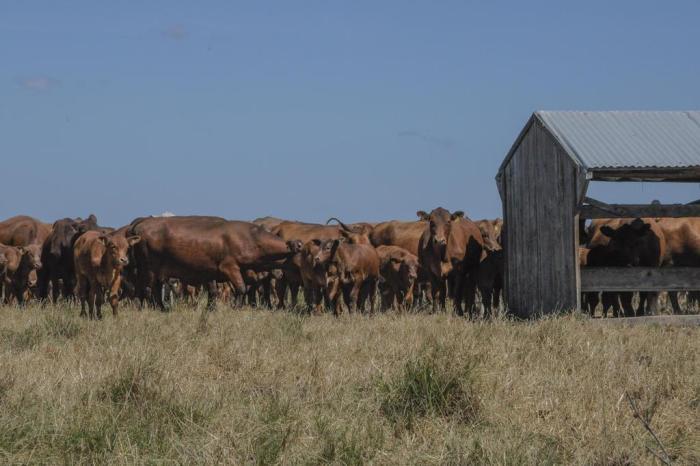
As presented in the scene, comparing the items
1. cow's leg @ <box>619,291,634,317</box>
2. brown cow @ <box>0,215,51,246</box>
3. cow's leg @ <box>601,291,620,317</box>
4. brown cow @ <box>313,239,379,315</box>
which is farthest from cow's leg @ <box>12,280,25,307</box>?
cow's leg @ <box>619,291,634,317</box>

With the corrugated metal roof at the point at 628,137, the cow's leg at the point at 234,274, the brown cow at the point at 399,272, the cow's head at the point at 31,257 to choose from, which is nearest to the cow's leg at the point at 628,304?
the corrugated metal roof at the point at 628,137

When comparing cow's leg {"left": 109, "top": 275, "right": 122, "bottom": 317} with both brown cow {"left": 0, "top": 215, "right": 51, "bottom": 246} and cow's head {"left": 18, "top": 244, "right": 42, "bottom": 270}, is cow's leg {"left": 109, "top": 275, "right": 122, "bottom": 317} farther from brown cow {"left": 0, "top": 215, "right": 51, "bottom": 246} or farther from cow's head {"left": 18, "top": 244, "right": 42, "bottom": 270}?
brown cow {"left": 0, "top": 215, "right": 51, "bottom": 246}

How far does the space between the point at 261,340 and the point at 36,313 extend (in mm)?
6603

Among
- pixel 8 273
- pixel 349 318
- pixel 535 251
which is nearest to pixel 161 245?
pixel 8 273

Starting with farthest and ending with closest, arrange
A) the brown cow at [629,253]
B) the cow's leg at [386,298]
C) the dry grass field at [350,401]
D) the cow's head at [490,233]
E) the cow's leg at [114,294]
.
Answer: the cow's leg at [386,298], the cow's head at [490,233], the brown cow at [629,253], the cow's leg at [114,294], the dry grass field at [350,401]

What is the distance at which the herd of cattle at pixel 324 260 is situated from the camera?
70.2ft

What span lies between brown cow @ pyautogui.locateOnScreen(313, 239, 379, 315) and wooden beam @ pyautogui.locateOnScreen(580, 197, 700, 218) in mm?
4683

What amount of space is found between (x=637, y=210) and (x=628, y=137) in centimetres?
164

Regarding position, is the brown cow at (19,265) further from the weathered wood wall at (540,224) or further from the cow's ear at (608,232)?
the cow's ear at (608,232)

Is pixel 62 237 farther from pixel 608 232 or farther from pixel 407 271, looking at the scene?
pixel 608 232

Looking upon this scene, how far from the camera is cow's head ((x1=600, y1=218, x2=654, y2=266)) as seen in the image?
833 inches

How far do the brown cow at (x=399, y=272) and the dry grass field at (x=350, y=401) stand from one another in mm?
9003

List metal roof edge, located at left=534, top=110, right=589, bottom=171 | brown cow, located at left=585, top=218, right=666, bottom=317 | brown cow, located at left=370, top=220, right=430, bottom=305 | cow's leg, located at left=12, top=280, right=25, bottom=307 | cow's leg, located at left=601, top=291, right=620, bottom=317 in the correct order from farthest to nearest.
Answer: brown cow, located at left=370, top=220, right=430, bottom=305 < cow's leg, located at left=12, top=280, right=25, bottom=307 < cow's leg, located at left=601, top=291, right=620, bottom=317 < brown cow, located at left=585, top=218, right=666, bottom=317 < metal roof edge, located at left=534, top=110, right=589, bottom=171

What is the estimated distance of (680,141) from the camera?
19.9m
